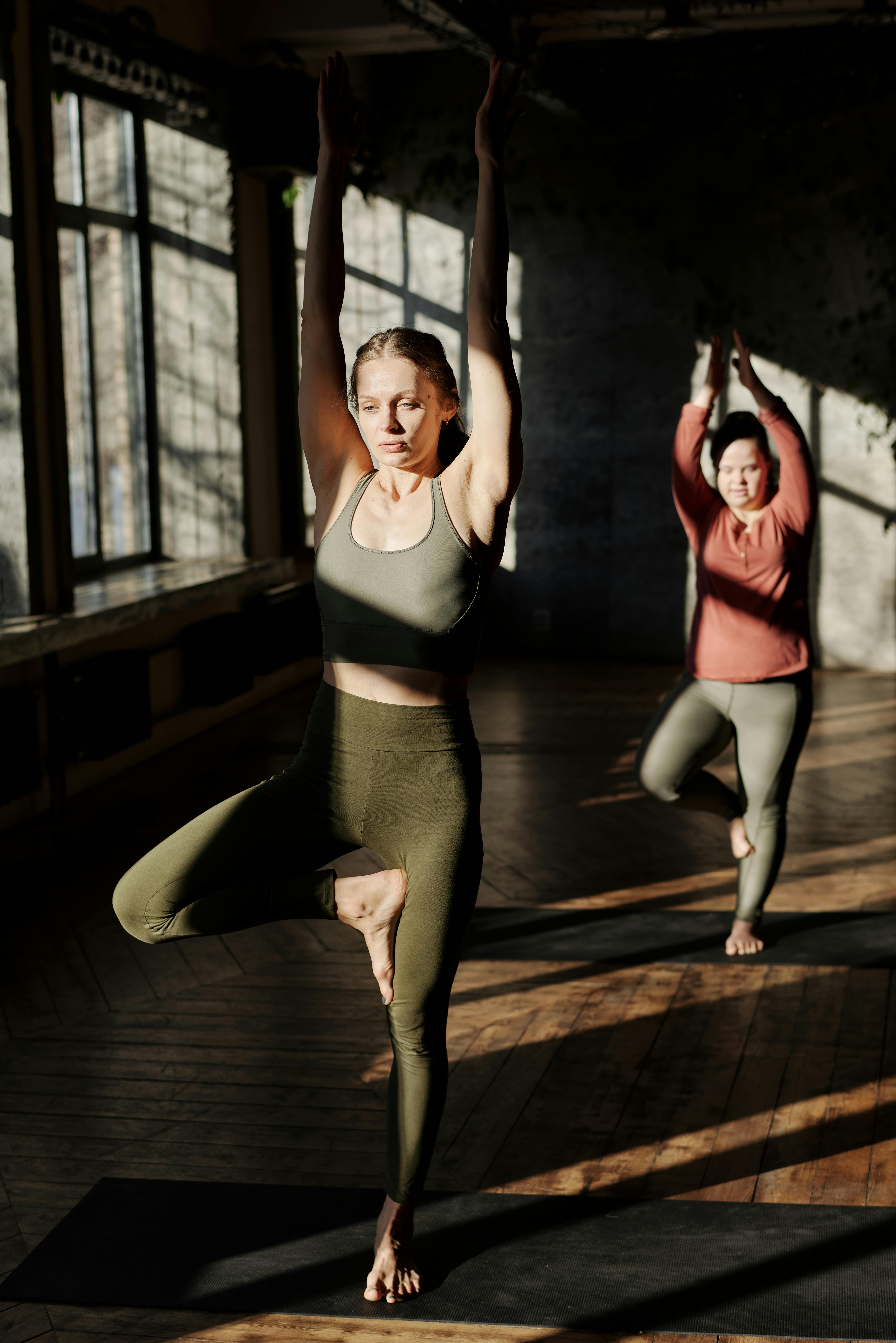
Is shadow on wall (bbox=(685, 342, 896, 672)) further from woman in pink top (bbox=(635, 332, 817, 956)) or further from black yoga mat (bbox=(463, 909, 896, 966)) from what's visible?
woman in pink top (bbox=(635, 332, 817, 956))

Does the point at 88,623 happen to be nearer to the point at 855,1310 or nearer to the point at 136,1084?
the point at 136,1084

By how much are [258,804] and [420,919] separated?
360 mm

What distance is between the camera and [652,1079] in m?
3.53

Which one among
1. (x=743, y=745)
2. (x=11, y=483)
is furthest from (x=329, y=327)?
(x=11, y=483)

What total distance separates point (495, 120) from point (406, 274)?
8.20 m

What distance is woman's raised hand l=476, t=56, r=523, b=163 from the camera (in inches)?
93.4

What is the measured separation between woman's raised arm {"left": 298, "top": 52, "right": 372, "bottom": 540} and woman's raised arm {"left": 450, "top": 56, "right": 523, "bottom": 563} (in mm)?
248

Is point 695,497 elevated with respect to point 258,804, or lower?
elevated

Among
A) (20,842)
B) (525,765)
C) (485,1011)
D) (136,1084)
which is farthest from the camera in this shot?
(525,765)

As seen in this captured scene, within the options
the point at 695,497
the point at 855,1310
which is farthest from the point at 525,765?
the point at 855,1310

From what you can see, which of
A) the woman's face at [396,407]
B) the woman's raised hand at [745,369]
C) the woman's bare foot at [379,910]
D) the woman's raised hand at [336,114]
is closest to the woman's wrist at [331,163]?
the woman's raised hand at [336,114]

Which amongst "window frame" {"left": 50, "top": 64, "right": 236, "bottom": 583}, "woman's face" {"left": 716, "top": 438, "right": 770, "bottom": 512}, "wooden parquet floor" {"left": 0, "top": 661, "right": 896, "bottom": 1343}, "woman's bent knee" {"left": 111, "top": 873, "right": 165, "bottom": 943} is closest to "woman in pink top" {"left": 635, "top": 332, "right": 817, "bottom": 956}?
"woman's face" {"left": 716, "top": 438, "right": 770, "bottom": 512}

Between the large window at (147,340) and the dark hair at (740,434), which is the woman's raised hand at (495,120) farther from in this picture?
the large window at (147,340)

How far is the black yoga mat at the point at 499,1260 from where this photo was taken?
8.32ft
